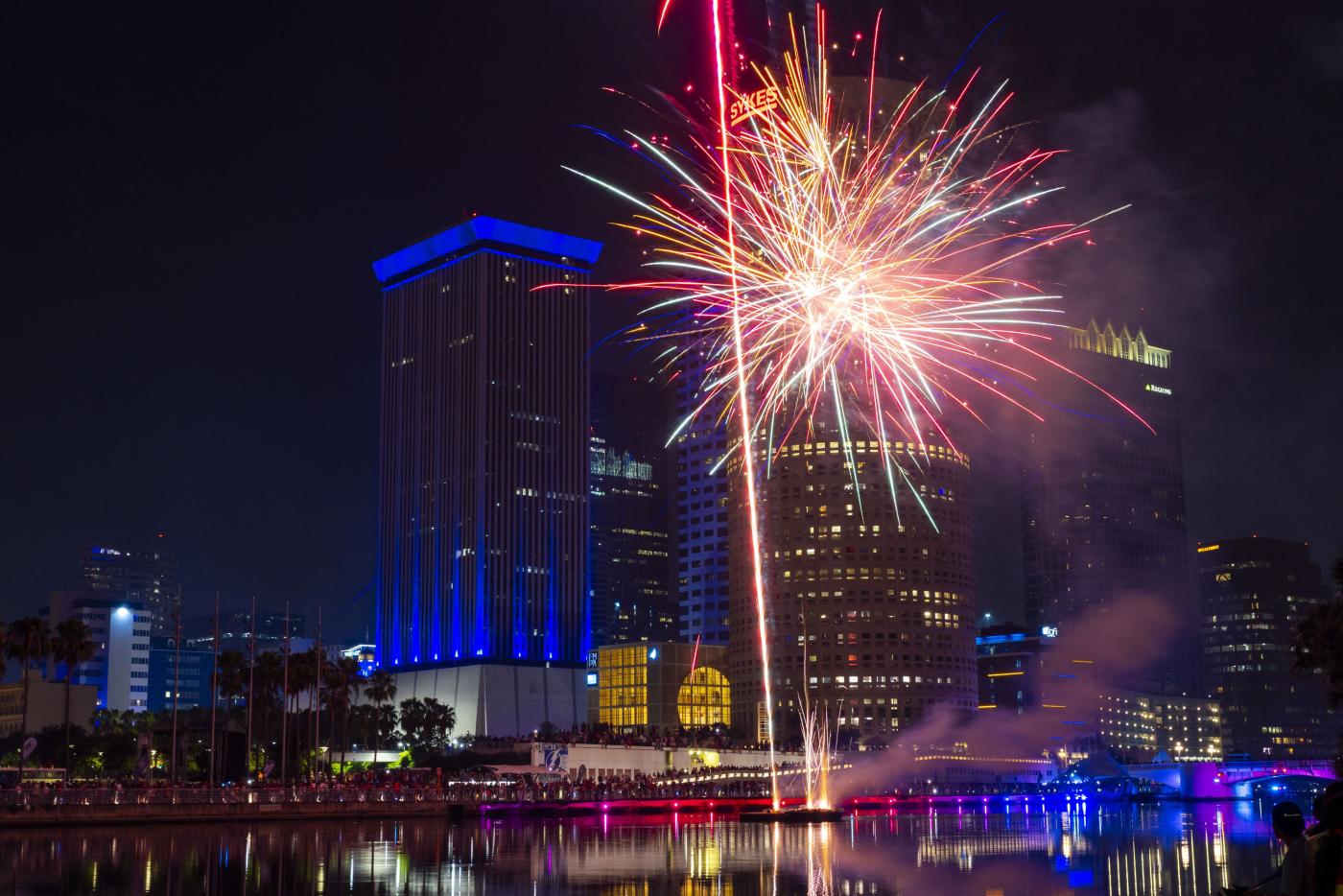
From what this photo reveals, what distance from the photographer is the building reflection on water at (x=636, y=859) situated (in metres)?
44.0

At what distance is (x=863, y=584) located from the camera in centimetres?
17350

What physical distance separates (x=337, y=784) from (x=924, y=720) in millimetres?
82646

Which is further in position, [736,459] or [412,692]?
[412,692]

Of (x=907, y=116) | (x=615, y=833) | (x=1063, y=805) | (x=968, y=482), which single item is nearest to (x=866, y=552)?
(x=968, y=482)

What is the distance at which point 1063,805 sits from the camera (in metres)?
134

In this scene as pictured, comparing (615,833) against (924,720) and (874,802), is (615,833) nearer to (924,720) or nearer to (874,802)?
(874,802)

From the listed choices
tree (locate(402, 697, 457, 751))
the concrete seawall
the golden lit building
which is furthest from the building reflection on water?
the golden lit building

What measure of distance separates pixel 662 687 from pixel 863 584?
30405 millimetres

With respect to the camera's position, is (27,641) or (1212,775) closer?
(27,641)

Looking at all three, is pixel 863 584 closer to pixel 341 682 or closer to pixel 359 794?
pixel 341 682

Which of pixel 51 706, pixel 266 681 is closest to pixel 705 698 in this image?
pixel 266 681

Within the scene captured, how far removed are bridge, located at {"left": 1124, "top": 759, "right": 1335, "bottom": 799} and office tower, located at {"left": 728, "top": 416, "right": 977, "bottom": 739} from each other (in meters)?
24.4

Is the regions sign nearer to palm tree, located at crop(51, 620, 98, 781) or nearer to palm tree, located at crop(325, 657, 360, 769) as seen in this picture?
palm tree, located at crop(51, 620, 98, 781)

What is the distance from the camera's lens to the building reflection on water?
44031mm
